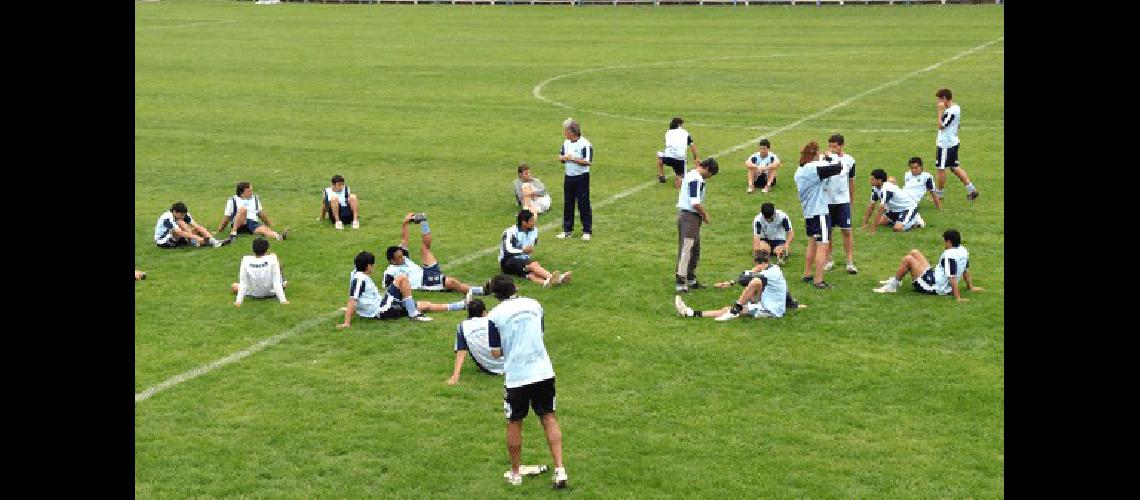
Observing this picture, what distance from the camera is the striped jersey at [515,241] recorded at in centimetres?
2120

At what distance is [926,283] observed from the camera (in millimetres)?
19719

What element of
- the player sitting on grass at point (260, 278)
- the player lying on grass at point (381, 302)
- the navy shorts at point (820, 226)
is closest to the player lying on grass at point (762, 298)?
the navy shorts at point (820, 226)

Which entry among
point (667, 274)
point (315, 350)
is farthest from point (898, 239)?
point (315, 350)

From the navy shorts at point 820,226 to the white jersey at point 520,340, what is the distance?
8.43 metres

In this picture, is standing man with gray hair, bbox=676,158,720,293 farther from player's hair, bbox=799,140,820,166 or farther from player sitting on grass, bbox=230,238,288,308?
player sitting on grass, bbox=230,238,288,308

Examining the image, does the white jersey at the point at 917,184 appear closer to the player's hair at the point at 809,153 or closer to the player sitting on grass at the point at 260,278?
the player's hair at the point at 809,153

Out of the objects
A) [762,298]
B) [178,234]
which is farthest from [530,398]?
[178,234]

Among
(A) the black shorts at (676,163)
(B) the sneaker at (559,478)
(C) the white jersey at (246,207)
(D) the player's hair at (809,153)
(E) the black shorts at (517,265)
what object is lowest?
(B) the sneaker at (559,478)

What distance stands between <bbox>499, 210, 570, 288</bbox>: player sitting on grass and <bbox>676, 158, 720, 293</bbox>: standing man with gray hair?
6.46ft

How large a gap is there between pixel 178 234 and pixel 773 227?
10809mm

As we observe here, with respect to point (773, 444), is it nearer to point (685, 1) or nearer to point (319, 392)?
point (319, 392)

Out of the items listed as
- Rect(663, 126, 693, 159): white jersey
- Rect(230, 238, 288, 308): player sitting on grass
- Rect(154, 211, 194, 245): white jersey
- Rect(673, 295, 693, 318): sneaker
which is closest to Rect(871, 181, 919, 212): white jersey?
Rect(663, 126, 693, 159): white jersey

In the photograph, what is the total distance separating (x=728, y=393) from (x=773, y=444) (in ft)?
5.54

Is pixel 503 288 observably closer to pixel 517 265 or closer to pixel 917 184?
pixel 517 265
